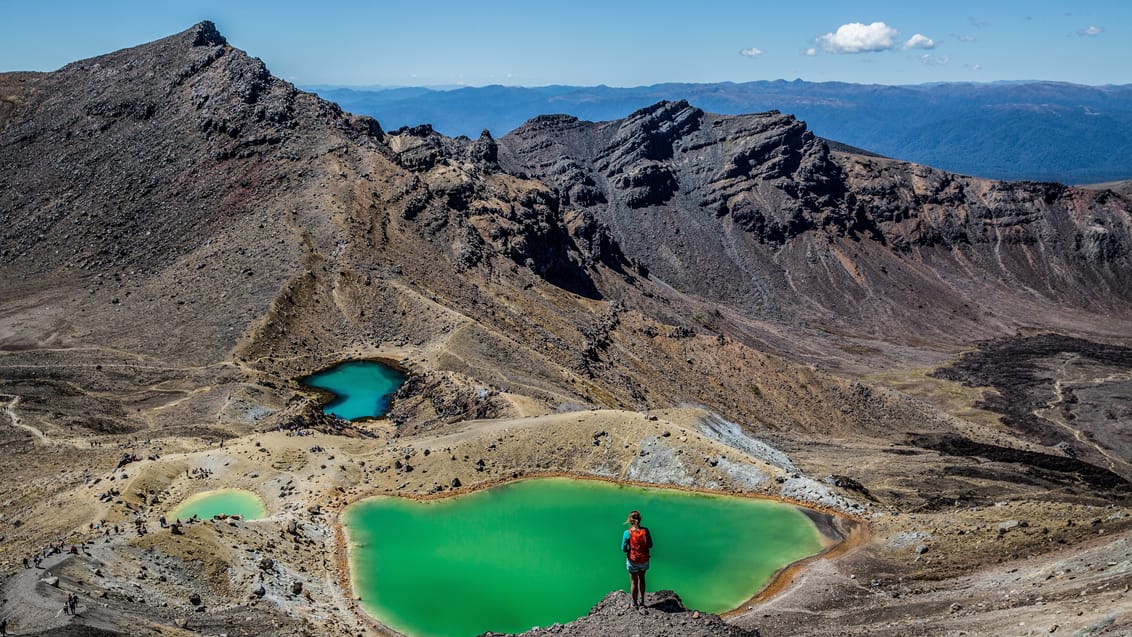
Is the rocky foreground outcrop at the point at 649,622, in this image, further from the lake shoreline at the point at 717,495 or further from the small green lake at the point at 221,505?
the small green lake at the point at 221,505

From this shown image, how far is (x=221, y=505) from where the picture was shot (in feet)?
118

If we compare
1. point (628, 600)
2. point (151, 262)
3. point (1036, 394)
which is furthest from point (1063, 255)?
point (628, 600)

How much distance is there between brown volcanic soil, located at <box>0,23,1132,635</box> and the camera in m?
28.7

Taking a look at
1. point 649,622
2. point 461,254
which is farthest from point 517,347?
point 649,622

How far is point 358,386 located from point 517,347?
12.8 meters

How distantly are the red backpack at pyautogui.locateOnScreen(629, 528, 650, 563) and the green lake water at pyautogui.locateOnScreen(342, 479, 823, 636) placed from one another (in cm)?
751

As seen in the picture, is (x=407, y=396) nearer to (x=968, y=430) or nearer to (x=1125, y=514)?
(x=1125, y=514)

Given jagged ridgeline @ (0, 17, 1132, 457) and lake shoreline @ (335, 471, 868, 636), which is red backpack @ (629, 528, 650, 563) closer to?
lake shoreline @ (335, 471, 868, 636)

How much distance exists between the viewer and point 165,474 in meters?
37.5

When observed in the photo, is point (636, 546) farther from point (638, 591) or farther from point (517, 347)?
point (517, 347)

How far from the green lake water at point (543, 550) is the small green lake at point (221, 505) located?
4019mm

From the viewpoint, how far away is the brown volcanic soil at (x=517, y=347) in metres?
28.7

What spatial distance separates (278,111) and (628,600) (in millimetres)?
82116

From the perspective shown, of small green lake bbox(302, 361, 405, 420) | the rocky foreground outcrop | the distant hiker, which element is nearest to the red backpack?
the distant hiker
